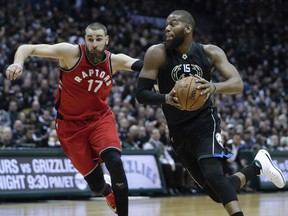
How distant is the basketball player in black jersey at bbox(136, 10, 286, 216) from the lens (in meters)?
7.06

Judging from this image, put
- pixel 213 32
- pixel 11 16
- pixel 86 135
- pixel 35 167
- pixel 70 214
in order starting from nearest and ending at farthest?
pixel 86 135 < pixel 70 214 < pixel 35 167 < pixel 11 16 < pixel 213 32

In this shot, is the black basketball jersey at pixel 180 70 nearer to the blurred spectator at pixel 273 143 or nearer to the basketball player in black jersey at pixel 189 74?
the basketball player in black jersey at pixel 189 74

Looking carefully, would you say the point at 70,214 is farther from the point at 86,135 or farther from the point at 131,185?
the point at 131,185

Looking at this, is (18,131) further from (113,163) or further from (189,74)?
(189,74)

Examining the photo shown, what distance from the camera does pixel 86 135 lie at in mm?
8539

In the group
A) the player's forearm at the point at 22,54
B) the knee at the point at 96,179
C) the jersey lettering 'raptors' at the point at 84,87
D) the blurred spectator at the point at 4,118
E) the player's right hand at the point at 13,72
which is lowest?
the blurred spectator at the point at 4,118

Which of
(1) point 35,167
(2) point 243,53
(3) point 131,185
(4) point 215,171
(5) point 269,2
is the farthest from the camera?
(5) point 269,2

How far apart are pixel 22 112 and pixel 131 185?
3.01 m

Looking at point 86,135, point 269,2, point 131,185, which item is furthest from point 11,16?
point 269,2

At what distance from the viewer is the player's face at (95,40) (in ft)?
27.2

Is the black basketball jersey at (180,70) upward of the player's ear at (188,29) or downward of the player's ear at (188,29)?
downward

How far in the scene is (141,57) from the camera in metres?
23.2

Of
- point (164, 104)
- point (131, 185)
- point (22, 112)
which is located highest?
point (164, 104)

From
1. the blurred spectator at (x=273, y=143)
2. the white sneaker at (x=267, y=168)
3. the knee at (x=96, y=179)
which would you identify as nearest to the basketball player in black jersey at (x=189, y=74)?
the white sneaker at (x=267, y=168)
